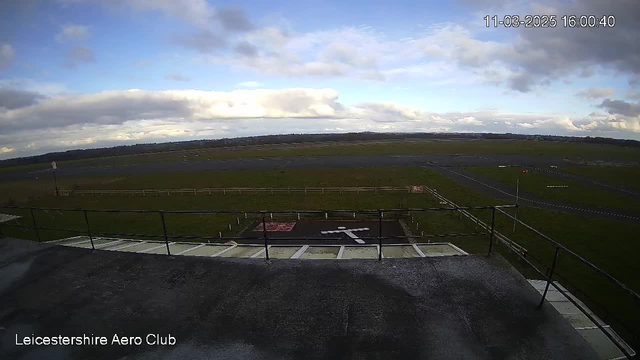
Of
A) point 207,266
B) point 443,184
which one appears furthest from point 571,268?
point 443,184

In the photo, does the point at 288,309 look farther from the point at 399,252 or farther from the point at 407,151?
the point at 407,151

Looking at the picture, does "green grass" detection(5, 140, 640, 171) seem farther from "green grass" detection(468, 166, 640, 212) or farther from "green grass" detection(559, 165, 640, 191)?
"green grass" detection(468, 166, 640, 212)

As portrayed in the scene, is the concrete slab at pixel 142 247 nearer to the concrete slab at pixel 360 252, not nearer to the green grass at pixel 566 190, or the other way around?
the concrete slab at pixel 360 252

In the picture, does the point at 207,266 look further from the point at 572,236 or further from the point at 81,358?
the point at 572,236

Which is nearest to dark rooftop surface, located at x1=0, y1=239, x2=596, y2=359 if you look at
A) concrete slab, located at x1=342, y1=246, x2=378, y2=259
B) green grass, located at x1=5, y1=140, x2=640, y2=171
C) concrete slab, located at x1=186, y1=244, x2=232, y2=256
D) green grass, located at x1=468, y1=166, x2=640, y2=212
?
concrete slab, located at x1=342, y1=246, x2=378, y2=259

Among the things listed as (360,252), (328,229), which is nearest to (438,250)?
(360,252)
